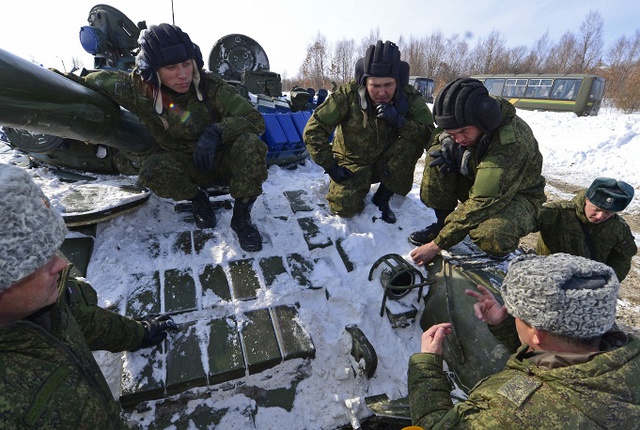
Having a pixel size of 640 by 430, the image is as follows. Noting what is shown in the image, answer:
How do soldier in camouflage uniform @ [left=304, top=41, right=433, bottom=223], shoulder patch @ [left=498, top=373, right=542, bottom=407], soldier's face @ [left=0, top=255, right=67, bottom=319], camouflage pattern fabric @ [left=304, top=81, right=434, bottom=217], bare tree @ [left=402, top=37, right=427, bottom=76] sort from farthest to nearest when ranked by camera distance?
bare tree @ [left=402, top=37, right=427, bottom=76] < camouflage pattern fabric @ [left=304, top=81, right=434, bottom=217] < soldier in camouflage uniform @ [left=304, top=41, right=433, bottom=223] < shoulder patch @ [left=498, top=373, right=542, bottom=407] < soldier's face @ [left=0, top=255, right=67, bottom=319]

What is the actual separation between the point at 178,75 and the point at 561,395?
2795 millimetres

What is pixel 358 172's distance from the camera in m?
3.42

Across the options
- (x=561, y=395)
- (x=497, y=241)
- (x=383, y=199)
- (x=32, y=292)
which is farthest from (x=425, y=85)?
(x=32, y=292)

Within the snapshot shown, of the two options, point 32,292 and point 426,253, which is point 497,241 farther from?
point 32,292

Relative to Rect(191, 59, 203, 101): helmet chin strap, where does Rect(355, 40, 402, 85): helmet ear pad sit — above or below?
above

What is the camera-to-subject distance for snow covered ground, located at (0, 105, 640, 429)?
6.65 ft

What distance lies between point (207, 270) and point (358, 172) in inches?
63.3

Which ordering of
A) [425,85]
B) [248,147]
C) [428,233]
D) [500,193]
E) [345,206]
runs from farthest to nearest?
[425,85], [345,206], [428,233], [248,147], [500,193]

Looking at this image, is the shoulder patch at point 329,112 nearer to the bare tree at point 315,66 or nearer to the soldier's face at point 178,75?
the soldier's face at point 178,75

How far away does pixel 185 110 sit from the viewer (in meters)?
2.95

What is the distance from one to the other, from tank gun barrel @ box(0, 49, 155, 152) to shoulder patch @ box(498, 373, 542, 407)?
242cm

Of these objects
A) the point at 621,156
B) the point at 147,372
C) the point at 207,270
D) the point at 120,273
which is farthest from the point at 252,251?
the point at 621,156

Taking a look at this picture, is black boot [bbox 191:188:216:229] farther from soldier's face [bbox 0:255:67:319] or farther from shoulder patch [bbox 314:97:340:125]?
soldier's face [bbox 0:255:67:319]

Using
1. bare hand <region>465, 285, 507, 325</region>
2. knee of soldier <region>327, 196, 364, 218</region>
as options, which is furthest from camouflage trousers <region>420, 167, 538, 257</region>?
knee of soldier <region>327, 196, 364, 218</region>
